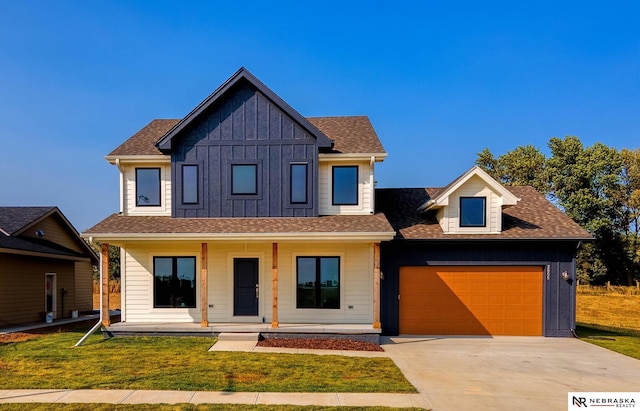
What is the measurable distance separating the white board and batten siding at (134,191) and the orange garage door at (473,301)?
28.0 feet

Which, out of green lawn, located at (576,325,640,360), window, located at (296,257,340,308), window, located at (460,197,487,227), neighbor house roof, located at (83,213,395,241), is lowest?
green lawn, located at (576,325,640,360)

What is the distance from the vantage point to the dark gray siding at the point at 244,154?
13.0 metres

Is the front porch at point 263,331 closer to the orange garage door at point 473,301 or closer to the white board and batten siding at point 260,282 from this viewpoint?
the white board and batten siding at point 260,282

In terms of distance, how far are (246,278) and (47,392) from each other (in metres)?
6.72

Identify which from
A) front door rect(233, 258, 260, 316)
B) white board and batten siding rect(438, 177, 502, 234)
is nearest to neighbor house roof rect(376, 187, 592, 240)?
white board and batten siding rect(438, 177, 502, 234)

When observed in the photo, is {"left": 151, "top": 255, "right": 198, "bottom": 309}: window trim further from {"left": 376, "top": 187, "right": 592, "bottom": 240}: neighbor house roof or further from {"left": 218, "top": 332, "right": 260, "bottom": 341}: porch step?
{"left": 376, "top": 187, "right": 592, "bottom": 240}: neighbor house roof

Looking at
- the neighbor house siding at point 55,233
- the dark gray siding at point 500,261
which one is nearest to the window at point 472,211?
the dark gray siding at point 500,261

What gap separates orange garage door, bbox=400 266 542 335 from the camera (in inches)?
519

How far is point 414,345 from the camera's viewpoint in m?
11.6

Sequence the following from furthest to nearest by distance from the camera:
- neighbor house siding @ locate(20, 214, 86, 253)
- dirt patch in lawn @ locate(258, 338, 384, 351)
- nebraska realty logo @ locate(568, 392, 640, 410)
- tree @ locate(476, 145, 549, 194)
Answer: tree @ locate(476, 145, 549, 194), neighbor house siding @ locate(20, 214, 86, 253), dirt patch in lawn @ locate(258, 338, 384, 351), nebraska realty logo @ locate(568, 392, 640, 410)

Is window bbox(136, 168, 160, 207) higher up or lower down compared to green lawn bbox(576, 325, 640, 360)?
higher up

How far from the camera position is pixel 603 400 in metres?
6.98

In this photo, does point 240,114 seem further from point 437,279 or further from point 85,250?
point 85,250

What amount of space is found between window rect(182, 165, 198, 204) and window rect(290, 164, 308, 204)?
3263mm
